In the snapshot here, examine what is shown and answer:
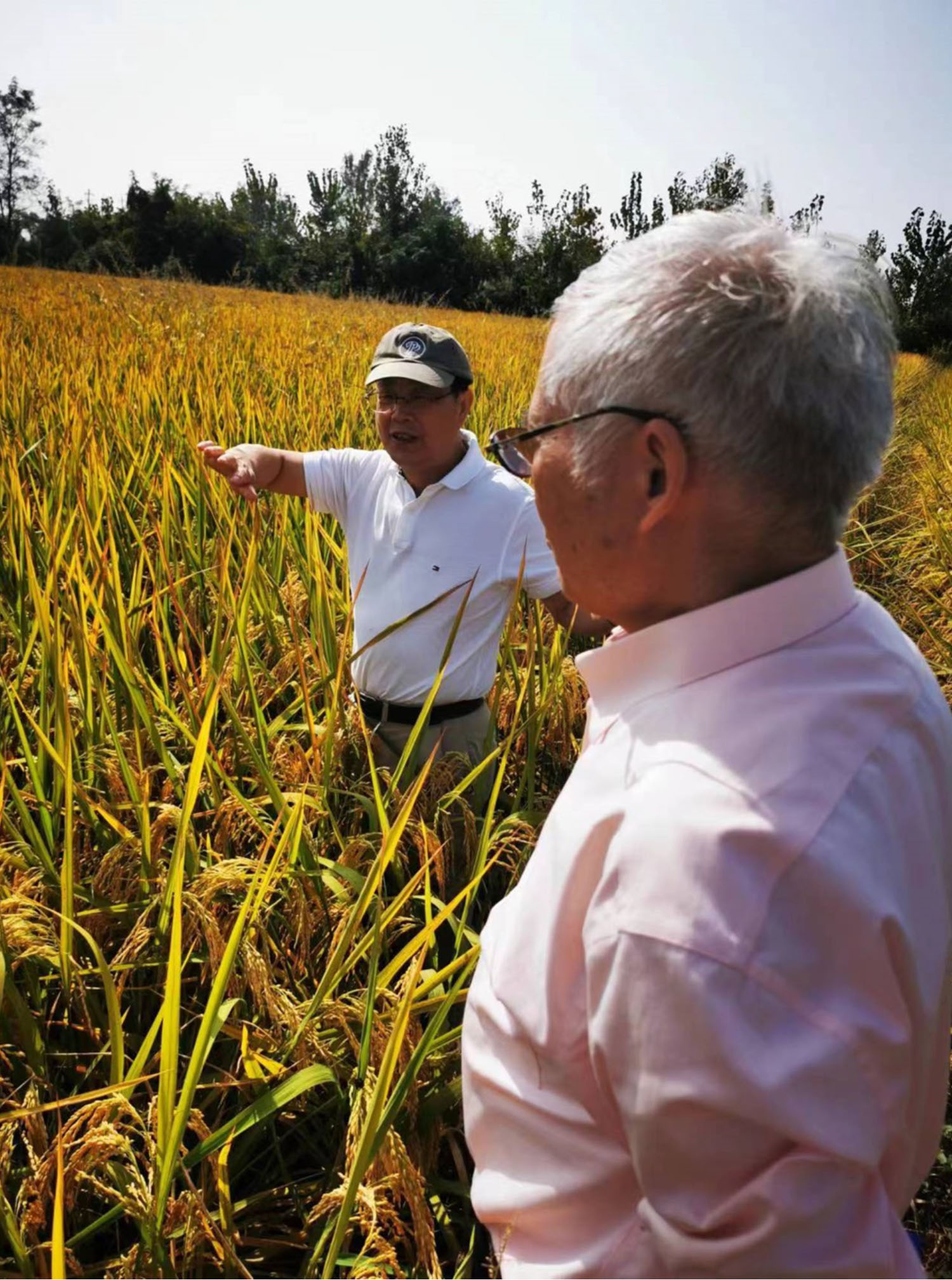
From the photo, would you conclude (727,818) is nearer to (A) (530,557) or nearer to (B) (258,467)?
(A) (530,557)

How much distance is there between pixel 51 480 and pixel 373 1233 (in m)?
2.37

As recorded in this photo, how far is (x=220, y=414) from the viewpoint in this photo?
348 centimetres

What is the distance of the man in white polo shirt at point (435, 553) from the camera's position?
1.83m

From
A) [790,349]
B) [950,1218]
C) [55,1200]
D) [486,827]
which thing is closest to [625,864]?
[790,349]

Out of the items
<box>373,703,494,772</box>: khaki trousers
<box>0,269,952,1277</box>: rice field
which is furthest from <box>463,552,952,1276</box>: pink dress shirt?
<box>373,703,494,772</box>: khaki trousers

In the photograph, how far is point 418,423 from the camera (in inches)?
72.1

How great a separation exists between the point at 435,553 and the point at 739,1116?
141 centimetres

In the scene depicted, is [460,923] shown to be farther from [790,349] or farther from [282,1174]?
[790,349]

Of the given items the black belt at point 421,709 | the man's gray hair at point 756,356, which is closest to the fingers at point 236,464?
the black belt at point 421,709

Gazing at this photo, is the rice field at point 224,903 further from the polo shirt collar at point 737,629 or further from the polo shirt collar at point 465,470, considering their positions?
the polo shirt collar at point 737,629

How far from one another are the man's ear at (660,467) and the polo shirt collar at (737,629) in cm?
8

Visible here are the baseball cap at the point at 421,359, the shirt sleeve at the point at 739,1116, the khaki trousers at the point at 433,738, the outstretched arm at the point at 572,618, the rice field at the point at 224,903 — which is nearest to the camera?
the shirt sleeve at the point at 739,1116

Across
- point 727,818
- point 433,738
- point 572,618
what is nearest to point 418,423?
point 572,618

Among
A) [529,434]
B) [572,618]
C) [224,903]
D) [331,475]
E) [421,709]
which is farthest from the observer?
[331,475]
